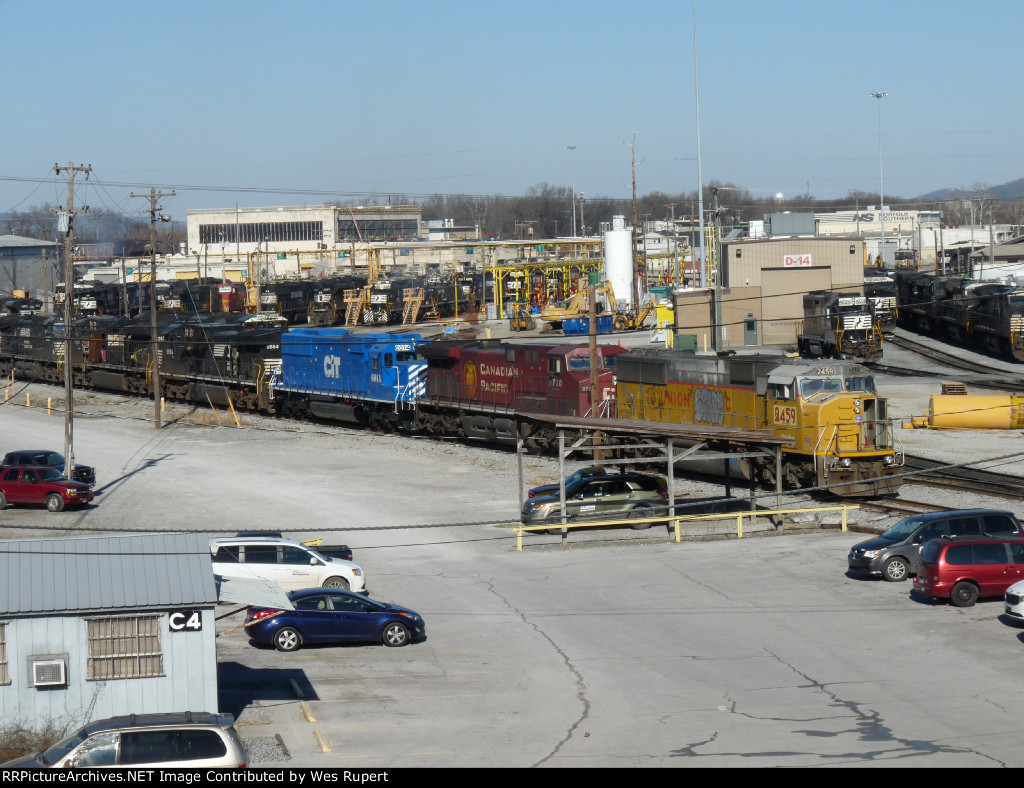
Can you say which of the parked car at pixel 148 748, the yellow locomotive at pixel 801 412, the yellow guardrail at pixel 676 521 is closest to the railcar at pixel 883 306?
the yellow locomotive at pixel 801 412

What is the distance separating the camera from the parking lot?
13.0 metres

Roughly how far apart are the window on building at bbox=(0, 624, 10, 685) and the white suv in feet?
24.1

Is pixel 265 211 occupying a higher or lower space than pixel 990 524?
higher

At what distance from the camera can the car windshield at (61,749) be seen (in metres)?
10.9

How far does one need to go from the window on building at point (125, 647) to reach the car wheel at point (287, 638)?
4264 mm

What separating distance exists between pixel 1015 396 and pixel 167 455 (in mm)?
30037

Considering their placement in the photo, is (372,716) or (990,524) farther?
(990,524)

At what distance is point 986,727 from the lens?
1316cm

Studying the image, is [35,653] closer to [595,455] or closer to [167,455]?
[595,455]

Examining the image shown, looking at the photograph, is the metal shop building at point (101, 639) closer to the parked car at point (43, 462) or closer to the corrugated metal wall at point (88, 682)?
the corrugated metal wall at point (88, 682)

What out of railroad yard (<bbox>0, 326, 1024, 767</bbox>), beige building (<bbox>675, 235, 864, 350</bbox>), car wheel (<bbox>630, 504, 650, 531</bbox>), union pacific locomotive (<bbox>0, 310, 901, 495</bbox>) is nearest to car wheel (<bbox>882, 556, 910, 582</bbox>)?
railroad yard (<bbox>0, 326, 1024, 767</bbox>)

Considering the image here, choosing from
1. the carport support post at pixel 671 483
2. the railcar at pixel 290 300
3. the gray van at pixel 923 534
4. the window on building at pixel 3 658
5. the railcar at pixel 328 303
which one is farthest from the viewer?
the railcar at pixel 290 300

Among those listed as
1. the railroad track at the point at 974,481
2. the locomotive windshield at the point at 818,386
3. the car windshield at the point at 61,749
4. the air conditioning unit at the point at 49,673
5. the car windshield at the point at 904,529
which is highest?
the locomotive windshield at the point at 818,386

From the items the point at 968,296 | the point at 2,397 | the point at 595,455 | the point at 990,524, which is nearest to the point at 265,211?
the point at 2,397
